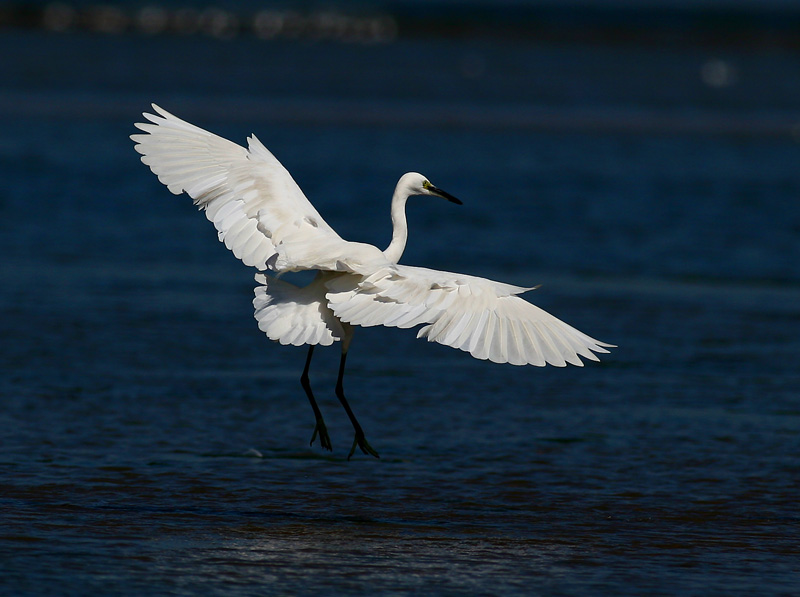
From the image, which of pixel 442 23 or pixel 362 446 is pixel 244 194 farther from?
pixel 442 23

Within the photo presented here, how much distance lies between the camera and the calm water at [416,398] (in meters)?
6.70

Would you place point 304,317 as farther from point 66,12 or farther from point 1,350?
point 66,12

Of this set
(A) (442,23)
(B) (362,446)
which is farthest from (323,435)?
(A) (442,23)

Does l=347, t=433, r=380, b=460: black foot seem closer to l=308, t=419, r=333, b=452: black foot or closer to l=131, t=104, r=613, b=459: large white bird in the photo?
l=131, t=104, r=613, b=459: large white bird

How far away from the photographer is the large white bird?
6.87m

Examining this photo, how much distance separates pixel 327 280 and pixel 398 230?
2.70 ft

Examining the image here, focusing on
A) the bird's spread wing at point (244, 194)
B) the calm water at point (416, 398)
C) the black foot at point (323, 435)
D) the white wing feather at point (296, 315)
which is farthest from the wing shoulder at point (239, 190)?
the calm water at point (416, 398)

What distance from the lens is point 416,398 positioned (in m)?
9.74

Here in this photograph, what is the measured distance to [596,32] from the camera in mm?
58750

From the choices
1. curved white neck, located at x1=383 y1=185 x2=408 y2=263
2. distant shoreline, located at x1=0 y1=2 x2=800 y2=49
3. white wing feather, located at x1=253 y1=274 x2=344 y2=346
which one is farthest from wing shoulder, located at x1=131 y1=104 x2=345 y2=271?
distant shoreline, located at x1=0 y1=2 x2=800 y2=49

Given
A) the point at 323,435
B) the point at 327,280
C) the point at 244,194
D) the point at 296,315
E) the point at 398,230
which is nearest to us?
the point at 296,315

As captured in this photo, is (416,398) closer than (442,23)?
Yes

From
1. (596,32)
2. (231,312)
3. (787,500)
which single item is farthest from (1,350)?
(596,32)

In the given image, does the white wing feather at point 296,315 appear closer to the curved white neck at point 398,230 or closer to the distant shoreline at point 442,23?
the curved white neck at point 398,230
